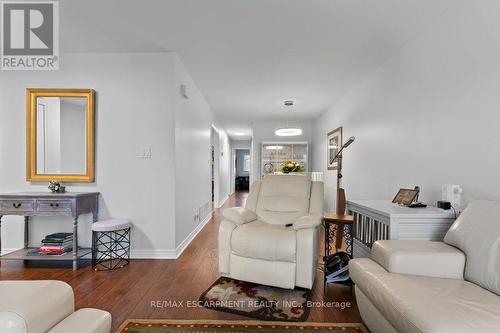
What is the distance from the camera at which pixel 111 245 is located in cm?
304

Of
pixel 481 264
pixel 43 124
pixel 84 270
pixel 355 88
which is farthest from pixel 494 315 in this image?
pixel 43 124

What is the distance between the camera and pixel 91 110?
3053mm

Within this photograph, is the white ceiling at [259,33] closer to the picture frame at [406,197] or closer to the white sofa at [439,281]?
the picture frame at [406,197]

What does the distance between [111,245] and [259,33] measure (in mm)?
2864

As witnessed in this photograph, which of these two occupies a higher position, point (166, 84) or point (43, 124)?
point (166, 84)

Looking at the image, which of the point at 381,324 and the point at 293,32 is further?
the point at 293,32

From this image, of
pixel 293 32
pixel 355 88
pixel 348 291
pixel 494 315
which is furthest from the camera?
pixel 355 88

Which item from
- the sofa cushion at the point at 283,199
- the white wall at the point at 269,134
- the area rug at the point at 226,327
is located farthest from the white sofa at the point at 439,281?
the white wall at the point at 269,134

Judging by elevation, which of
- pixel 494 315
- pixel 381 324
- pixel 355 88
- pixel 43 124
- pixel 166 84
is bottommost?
pixel 381 324

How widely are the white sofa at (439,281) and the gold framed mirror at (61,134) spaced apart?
306 cm

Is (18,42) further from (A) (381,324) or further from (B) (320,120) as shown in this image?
(B) (320,120)

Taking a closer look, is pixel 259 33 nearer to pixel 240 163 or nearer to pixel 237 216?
pixel 237 216

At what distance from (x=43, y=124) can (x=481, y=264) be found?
417cm

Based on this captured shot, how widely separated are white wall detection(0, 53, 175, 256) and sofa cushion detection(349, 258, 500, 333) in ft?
7.76
